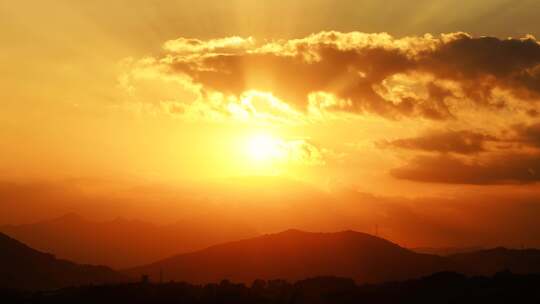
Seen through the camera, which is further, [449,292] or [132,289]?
[132,289]

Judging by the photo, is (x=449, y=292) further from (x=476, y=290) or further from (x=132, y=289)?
(x=132, y=289)

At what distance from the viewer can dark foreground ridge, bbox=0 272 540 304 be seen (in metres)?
134

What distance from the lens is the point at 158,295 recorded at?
143 metres

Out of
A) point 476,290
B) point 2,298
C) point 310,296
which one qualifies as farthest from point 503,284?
point 2,298

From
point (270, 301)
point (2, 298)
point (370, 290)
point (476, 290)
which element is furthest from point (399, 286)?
point (2, 298)

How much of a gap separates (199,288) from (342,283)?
46349mm

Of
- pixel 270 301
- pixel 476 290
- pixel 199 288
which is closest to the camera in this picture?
pixel 476 290

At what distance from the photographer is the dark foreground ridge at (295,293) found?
438ft

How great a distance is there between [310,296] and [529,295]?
48.0m

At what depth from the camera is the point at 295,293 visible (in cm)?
14925

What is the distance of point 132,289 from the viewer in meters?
146

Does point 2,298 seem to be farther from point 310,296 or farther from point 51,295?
point 310,296

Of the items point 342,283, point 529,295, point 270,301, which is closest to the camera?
point 529,295

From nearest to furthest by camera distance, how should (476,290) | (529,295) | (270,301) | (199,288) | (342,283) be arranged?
(529,295) < (476,290) < (270,301) < (199,288) < (342,283)
